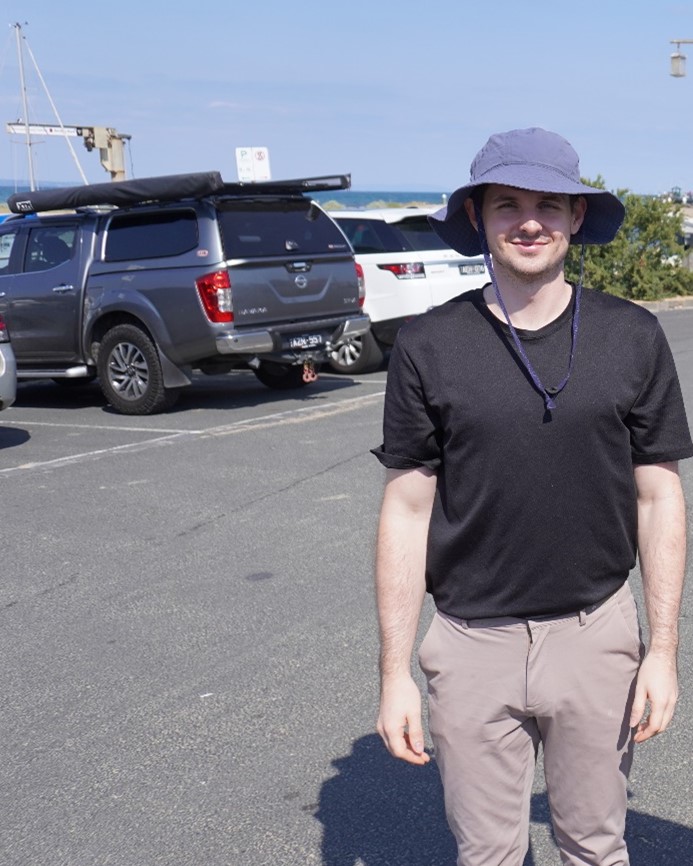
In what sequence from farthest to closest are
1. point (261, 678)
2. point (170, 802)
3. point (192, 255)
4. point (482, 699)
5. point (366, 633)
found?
point (192, 255) < point (366, 633) < point (261, 678) < point (170, 802) < point (482, 699)

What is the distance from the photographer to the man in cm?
243

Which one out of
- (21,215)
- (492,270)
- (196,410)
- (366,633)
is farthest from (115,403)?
(492,270)

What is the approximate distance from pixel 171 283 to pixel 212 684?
716 centimetres

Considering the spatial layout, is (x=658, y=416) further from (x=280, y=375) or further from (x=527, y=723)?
(x=280, y=375)

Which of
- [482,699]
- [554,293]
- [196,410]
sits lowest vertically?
[196,410]

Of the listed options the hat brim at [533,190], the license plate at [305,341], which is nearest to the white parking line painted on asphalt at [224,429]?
the license plate at [305,341]

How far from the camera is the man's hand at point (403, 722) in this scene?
2.51 metres

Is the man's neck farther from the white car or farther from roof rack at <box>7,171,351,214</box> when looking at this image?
the white car

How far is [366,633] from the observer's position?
5.18 meters

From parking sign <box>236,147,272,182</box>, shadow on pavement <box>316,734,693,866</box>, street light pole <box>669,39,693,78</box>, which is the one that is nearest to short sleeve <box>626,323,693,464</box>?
shadow on pavement <box>316,734,693,866</box>

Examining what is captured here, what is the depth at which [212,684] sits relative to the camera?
4695mm

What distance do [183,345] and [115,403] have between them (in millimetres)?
1042

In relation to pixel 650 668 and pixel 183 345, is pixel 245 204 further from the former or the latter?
pixel 650 668

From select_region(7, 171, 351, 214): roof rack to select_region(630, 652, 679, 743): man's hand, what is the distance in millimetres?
9099
